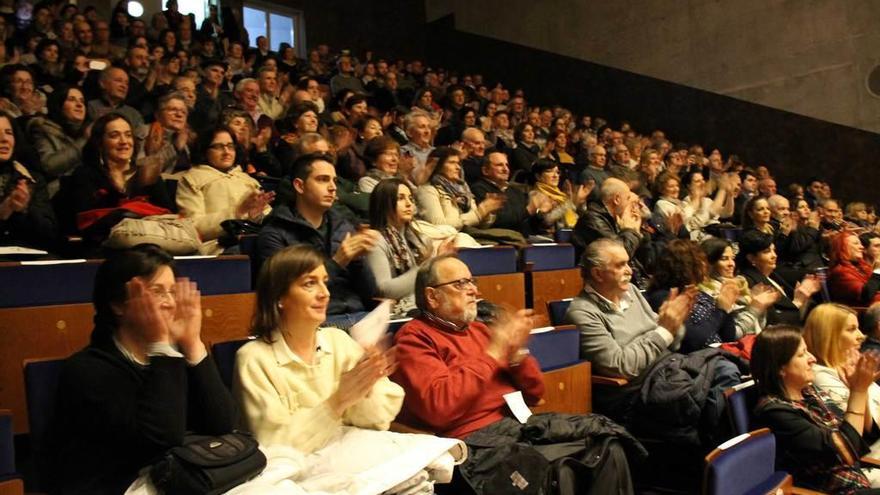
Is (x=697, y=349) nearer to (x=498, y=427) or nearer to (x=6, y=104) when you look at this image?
(x=498, y=427)

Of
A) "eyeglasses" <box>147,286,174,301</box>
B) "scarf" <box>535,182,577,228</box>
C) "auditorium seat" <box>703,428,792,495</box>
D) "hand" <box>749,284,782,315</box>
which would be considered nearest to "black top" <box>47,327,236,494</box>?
"eyeglasses" <box>147,286,174,301</box>

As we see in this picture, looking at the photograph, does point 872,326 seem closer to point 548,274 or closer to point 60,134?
point 548,274

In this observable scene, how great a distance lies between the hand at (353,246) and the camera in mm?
1829

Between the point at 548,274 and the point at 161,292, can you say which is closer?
the point at 161,292

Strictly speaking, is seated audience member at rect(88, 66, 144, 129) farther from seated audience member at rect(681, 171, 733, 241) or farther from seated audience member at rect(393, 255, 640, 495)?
seated audience member at rect(681, 171, 733, 241)

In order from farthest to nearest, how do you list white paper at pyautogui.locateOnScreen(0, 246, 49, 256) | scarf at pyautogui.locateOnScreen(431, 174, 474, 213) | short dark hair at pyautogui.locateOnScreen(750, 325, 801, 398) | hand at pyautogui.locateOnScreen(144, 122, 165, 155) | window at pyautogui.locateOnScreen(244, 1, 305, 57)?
window at pyautogui.locateOnScreen(244, 1, 305, 57) → scarf at pyautogui.locateOnScreen(431, 174, 474, 213) → hand at pyautogui.locateOnScreen(144, 122, 165, 155) → white paper at pyautogui.locateOnScreen(0, 246, 49, 256) → short dark hair at pyautogui.locateOnScreen(750, 325, 801, 398)

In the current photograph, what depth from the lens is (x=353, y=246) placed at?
6.02 ft

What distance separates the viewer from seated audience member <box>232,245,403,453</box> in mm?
1229

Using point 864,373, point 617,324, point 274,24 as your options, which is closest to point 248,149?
point 617,324

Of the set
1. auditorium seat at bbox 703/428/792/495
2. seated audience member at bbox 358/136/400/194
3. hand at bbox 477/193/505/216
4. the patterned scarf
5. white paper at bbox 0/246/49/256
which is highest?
seated audience member at bbox 358/136/400/194

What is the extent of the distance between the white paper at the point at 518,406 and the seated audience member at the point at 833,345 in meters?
0.76

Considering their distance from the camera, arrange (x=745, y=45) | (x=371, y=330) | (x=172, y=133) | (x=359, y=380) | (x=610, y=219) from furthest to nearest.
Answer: (x=745, y=45) < (x=610, y=219) < (x=172, y=133) < (x=371, y=330) < (x=359, y=380)

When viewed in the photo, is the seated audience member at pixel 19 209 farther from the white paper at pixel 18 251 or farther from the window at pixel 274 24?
the window at pixel 274 24

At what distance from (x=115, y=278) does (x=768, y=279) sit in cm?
241
